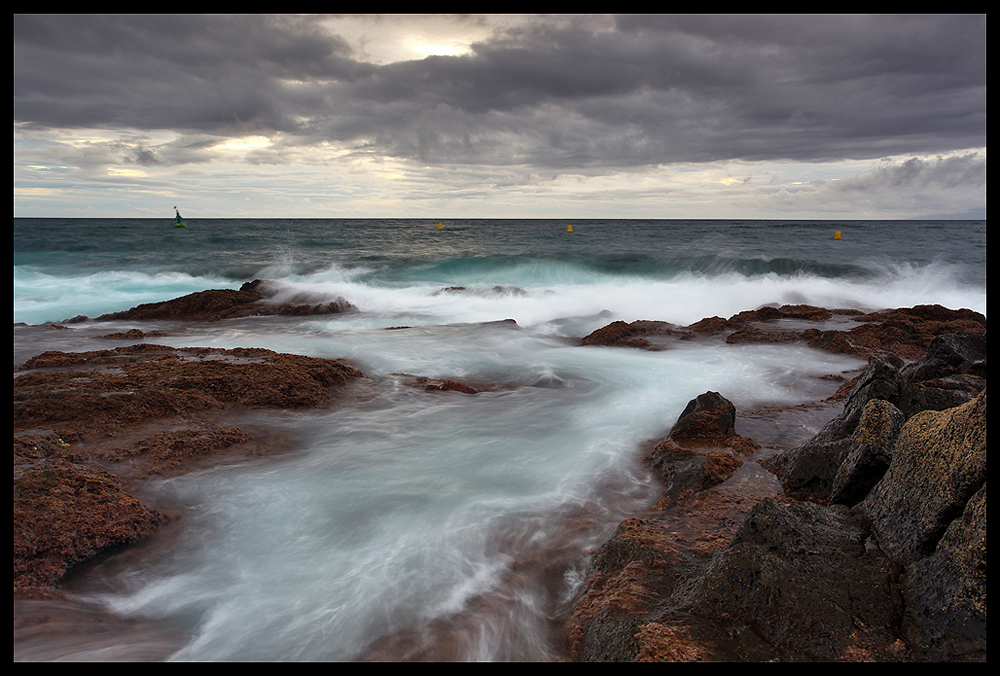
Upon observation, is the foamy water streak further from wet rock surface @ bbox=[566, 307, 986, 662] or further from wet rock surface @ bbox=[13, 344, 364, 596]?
wet rock surface @ bbox=[566, 307, 986, 662]

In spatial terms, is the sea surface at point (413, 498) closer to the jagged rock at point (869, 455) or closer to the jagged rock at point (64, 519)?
the jagged rock at point (64, 519)

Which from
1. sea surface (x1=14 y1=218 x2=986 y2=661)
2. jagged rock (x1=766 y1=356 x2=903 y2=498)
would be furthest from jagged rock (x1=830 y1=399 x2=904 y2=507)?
sea surface (x1=14 y1=218 x2=986 y2=661)

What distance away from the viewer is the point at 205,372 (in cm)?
654

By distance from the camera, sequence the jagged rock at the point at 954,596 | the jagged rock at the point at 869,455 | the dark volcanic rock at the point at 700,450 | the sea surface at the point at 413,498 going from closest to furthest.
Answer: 1. the jagged rock at the point at 954,596
2. the sea surface at the point at 413,498
3. the jagged rock at the point at 869,455
4. the dark volcanic rock at the point at 700,450

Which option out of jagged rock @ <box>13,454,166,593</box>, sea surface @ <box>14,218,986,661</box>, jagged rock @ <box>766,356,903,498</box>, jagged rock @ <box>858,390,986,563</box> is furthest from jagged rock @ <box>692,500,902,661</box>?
jagged rock @ <box>13,454,166,593</box>

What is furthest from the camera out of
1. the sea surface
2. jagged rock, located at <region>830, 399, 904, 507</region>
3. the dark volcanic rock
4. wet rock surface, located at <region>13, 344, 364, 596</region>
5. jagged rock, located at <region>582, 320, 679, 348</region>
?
jagged rock, located at <region>582, 320, 679, 348</region>

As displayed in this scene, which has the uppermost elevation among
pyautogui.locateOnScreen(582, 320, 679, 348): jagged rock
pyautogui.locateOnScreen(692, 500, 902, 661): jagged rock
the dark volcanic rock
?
pyautogui.locateOnScreen(692, 500, 902, 661): jagged rock

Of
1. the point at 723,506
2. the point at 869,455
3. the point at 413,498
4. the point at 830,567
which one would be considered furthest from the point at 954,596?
the point at 413,498

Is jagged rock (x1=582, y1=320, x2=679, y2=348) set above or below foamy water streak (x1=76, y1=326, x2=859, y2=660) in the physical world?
above

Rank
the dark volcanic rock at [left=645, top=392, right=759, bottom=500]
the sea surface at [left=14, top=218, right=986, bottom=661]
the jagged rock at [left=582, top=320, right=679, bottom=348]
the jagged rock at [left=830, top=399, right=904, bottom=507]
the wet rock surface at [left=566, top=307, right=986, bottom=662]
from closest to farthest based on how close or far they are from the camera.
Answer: the wet rock surface at [left=566, top=307, right=986, bottom=662] → the sea surface at [left=14, top=218, right=986, bottom=661] → the jagged rock at [left=830, top=399, right=904, bottom=507] → the dark volcanic rock at [left=645, top=392, right=759, bottom=500] → the jagged rock at [left=582, top=320, right=679, bottom=348]

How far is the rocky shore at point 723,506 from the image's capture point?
2.12 meters

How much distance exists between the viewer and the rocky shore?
6.97 feet

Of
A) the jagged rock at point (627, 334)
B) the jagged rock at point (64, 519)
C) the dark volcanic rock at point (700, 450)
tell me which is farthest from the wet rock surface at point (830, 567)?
the jagged rock at point (627, 334)

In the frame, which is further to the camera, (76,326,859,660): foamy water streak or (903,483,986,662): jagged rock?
(76,326,859,660): foamy water streak
